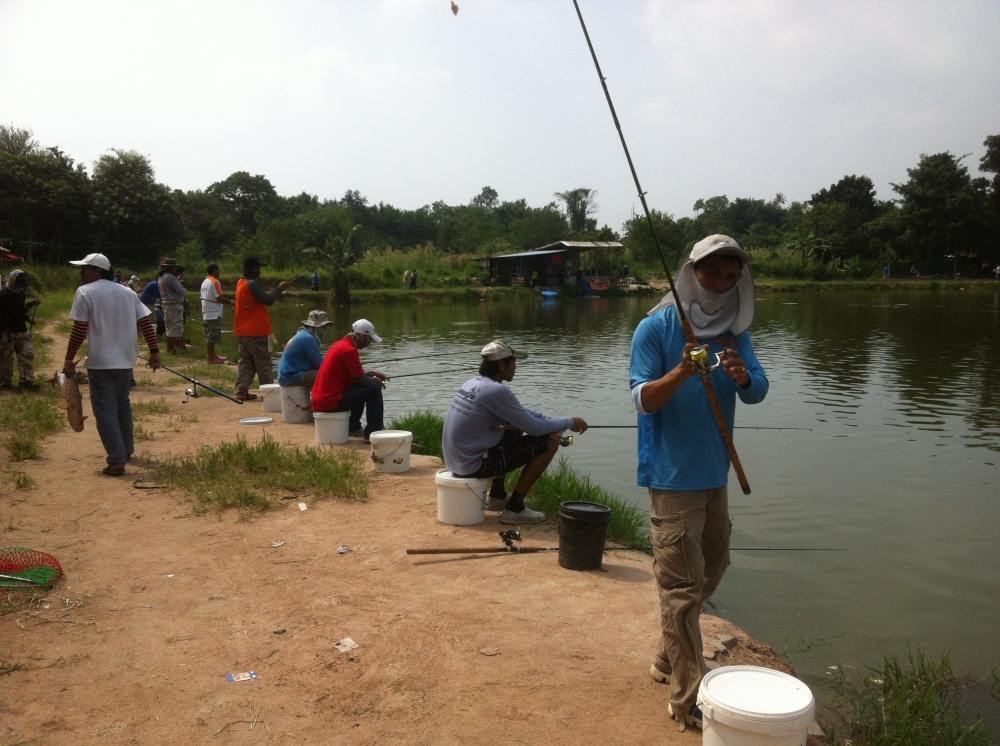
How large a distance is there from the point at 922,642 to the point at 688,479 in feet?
10.5

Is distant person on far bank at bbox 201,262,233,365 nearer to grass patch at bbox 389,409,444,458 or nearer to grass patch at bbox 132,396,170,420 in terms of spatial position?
grass patch at bbox 132,396,170,420

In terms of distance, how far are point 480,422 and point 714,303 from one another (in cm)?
281

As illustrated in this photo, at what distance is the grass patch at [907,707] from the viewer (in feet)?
11.6

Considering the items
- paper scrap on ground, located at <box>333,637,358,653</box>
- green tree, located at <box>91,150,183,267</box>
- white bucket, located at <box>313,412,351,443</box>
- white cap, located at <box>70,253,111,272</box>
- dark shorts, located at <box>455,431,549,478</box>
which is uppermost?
green tree, located at <box>91,150,183,267</box>

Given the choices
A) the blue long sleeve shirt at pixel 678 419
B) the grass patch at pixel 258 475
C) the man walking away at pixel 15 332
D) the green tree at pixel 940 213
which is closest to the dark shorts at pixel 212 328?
the man walking away at pixel 15 332

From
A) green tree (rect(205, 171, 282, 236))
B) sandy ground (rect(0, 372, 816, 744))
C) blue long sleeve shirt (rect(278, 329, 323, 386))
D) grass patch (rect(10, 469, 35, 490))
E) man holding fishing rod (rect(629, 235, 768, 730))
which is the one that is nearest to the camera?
man holding fishing rod (rect(629, 235, 768, 730))

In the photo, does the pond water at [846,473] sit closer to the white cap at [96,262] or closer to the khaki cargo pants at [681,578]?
the khaki cargo pants at [681,578]

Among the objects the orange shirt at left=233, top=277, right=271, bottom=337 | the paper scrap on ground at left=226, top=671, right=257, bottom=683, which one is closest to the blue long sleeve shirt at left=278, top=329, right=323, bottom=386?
the orange shirt at left=233, top=277, right=271, bottom=337

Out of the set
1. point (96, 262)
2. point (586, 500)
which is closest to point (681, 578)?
point (586, 500)

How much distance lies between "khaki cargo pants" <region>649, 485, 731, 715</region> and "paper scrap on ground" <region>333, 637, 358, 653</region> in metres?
1.55

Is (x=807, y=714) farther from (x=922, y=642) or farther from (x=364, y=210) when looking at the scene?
(x=364, y=210)

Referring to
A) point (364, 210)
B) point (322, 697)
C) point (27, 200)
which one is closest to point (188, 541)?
point (322, 697)

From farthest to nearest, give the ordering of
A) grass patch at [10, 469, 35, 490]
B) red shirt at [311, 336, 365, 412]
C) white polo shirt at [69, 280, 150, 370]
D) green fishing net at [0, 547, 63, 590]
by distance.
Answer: red shirt at [311, 336, 365, 412] < white polo shirt at [69, 280, 150, 370] < grass patch at [10, 469, 35, 490] < green fishing net at [0, 547, 63, 590]

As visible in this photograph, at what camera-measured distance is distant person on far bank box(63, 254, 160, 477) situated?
662cm
